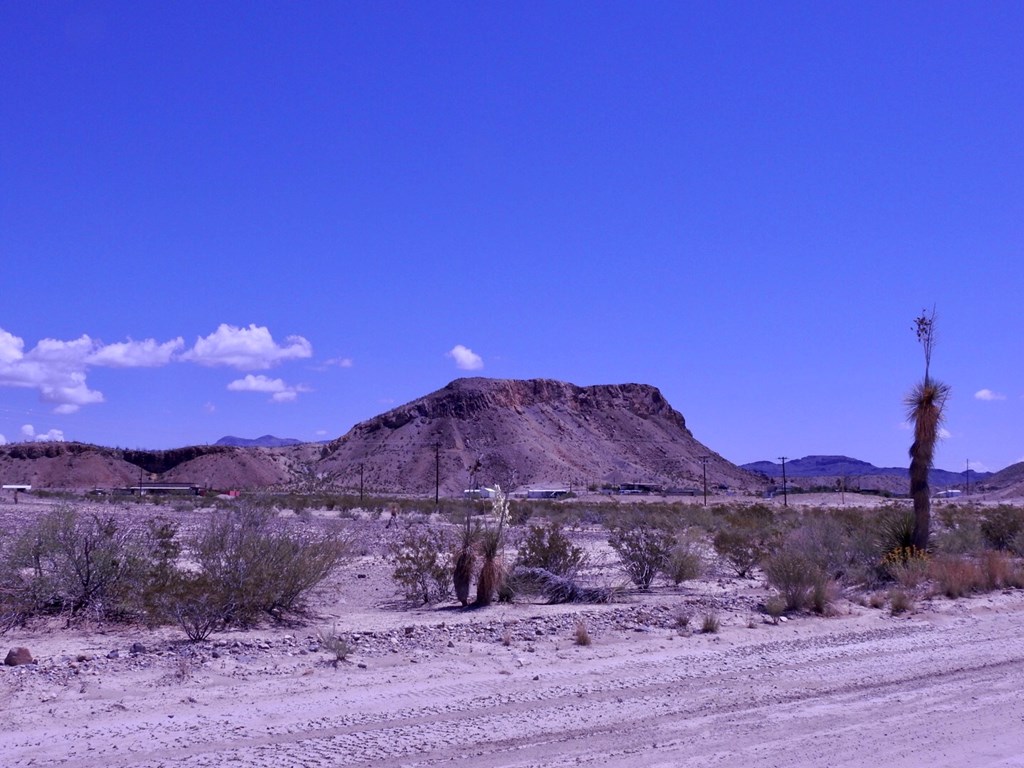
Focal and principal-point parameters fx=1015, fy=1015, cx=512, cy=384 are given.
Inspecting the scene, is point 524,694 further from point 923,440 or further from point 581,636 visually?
point 923,440

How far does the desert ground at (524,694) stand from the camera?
9.02 m

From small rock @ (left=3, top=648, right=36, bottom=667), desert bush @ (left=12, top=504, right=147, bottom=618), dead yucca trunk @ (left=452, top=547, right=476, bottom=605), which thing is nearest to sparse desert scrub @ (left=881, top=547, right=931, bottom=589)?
dead yucca trunk @ (left=452, top=547, right=476, bottom=605)

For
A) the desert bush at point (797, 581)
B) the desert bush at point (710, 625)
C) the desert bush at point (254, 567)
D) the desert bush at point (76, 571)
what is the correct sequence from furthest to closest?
1. the desert bush at point (797, 581)
2. the desert bush at point (710, 625)
3. the desert bush at point (76, 571)
4. the desert bush at point (254, 567)

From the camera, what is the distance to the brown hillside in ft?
406

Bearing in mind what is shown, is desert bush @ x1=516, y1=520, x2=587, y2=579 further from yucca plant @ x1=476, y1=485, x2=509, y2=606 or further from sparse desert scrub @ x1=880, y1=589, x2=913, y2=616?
sparse desert scrub @ x1=880, y1=589, x2=913, y2=616

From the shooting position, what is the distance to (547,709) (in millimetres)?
10680

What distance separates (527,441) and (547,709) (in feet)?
393

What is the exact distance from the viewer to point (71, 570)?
1582cm

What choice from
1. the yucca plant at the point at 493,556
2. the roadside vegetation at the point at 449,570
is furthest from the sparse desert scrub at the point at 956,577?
the yucca plant at the point at 493,556

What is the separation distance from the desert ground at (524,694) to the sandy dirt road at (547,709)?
0.03 m

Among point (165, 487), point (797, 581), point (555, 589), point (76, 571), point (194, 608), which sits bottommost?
point (555, 589)

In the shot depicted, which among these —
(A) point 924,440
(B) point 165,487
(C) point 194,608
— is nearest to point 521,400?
(B) point 165,487

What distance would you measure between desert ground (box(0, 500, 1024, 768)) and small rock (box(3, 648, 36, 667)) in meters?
0.21

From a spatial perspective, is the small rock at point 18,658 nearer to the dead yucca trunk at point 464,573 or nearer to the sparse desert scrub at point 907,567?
the dead yucca trunk at point 464,573
